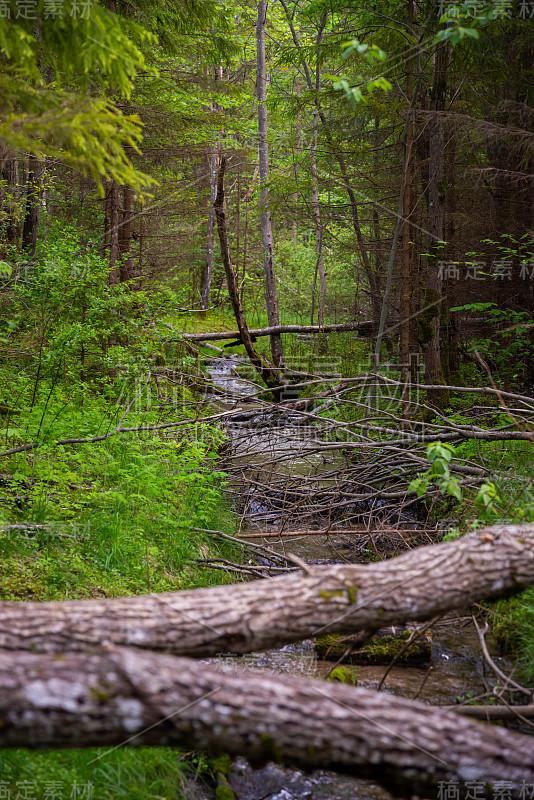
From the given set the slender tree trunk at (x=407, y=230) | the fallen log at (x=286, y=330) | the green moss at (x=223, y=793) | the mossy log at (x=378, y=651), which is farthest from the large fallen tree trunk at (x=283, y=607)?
the fallen log at (x=286, y=330)

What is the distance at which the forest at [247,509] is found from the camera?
2.15 m

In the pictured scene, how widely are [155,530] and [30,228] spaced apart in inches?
335

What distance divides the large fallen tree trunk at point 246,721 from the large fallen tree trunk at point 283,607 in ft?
0.64

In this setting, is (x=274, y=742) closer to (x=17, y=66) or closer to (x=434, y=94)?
(x=17, y=66)

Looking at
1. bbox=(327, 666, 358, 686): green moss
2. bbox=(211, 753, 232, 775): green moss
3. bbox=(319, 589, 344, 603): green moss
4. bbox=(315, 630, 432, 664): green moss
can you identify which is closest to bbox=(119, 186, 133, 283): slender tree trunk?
bbox=(315, 630, 432, 664): green moss

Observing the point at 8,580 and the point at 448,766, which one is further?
the point at 8,580

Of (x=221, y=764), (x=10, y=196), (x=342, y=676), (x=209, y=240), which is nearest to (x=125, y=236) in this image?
(x=10, y=196)

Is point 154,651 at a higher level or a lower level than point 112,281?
lower

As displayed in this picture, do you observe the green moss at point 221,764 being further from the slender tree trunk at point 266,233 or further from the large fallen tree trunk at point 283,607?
the slender tree trunk at point 266,233

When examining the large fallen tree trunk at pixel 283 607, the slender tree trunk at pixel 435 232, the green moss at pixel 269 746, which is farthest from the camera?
the slender tree trunk at pixel 435 232

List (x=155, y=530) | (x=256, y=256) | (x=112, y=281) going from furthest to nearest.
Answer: (x=256, y=256) < (x=112, y=281) < (x=155, y=530)

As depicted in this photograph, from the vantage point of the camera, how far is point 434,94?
8734 mm

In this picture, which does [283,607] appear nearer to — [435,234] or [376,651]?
[376,651]

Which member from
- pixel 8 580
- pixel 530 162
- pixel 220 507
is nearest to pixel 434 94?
pixel 530 162
